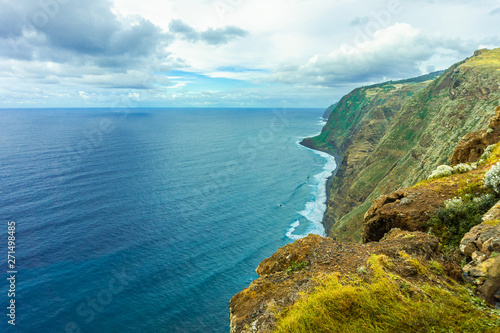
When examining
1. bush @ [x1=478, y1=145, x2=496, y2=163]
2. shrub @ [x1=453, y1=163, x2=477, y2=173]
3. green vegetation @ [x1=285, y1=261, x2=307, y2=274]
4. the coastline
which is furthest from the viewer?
the coastline

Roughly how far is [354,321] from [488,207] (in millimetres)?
11283

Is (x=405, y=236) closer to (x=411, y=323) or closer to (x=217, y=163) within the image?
(x=411, y=323)

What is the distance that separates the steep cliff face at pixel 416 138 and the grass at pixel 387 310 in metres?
32.2

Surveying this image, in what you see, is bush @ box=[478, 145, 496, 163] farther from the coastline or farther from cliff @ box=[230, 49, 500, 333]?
the coastline

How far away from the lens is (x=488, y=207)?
12938 mm

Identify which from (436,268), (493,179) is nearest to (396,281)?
(436,268)

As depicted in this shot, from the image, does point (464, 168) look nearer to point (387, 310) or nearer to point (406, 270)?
point (406, 270)

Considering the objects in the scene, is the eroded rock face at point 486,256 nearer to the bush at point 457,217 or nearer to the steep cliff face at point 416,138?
the bush at point 457,217

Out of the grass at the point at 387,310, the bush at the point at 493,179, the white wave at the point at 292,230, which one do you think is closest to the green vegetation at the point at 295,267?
the grass at the point at 387,310

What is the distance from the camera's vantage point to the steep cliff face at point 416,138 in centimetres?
4628

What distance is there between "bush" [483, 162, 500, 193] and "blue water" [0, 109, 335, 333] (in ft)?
124

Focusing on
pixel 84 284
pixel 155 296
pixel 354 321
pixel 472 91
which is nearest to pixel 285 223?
pixel 155 296

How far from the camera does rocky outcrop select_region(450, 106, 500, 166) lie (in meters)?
19.4

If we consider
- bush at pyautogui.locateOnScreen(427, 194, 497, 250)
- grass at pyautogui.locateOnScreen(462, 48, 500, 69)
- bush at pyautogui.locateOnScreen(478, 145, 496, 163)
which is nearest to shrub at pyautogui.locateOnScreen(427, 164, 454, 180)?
bush at pyautogui.locateOnScreen(478, 145, 496, 163)
